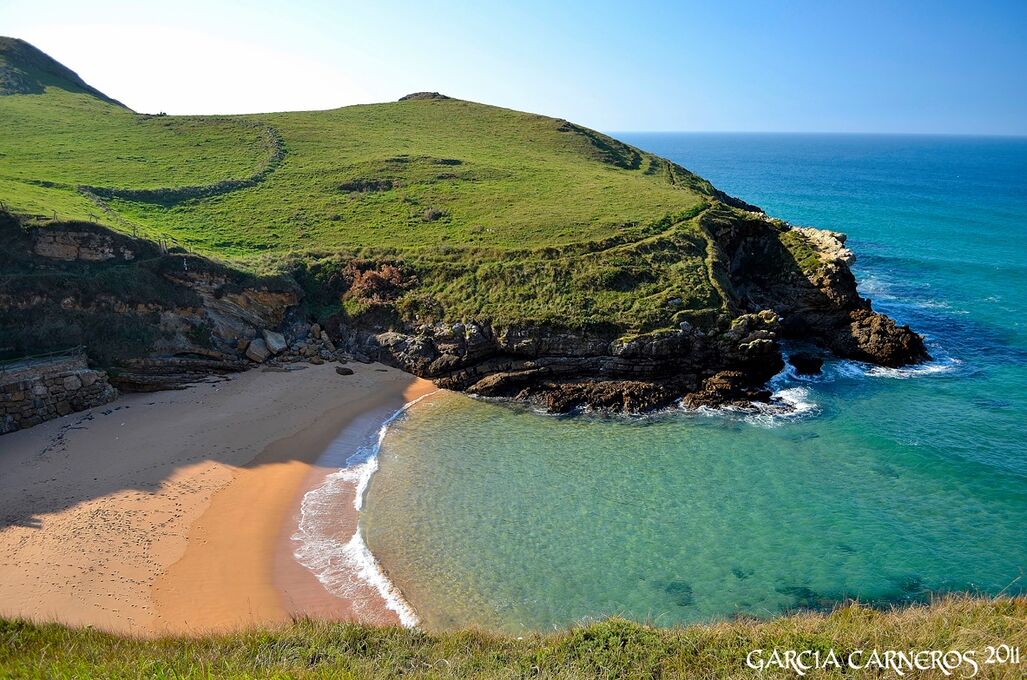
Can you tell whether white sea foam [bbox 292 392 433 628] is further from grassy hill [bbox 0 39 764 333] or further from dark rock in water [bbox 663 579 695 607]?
grassy hill [bbox 0 39 764 333]

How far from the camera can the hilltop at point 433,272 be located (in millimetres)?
34875

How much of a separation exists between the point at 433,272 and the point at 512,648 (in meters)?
30.1

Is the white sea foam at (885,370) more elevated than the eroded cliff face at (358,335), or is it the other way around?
the eroded cliff face at (358,335)

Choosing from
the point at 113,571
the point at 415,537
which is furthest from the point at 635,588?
the point at 113,571

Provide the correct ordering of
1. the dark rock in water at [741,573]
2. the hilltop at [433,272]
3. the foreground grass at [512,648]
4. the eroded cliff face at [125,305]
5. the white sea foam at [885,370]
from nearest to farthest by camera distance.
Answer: the foreground grass at [512,648], the dark rock in water at [741,573], the eroded cliff face at [125,305], the hilltop at [433,272], the white sea foam at [885,370]

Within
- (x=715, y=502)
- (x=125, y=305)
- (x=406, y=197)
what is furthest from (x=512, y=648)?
(x=406, y=197)

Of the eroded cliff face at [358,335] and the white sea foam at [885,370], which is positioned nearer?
the eroded cliff face at [358,335]

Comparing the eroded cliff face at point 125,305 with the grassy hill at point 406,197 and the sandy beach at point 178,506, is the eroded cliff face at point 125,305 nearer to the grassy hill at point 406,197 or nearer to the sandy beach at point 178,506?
the sandy beach at point 178,506

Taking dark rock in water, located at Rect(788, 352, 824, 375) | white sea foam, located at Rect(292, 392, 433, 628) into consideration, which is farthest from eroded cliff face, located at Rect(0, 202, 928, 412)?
white sea foam, located at Rect(292, 392, 433, 628)

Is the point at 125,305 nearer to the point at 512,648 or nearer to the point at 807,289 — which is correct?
the point at 512,648

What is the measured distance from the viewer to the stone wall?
1133 inches

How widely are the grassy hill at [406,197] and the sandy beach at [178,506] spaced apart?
12.0 metres

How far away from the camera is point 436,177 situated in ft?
202

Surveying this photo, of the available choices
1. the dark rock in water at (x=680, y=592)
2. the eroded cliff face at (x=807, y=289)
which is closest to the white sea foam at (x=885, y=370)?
the eroded cliff face at (x=807, y=289)
